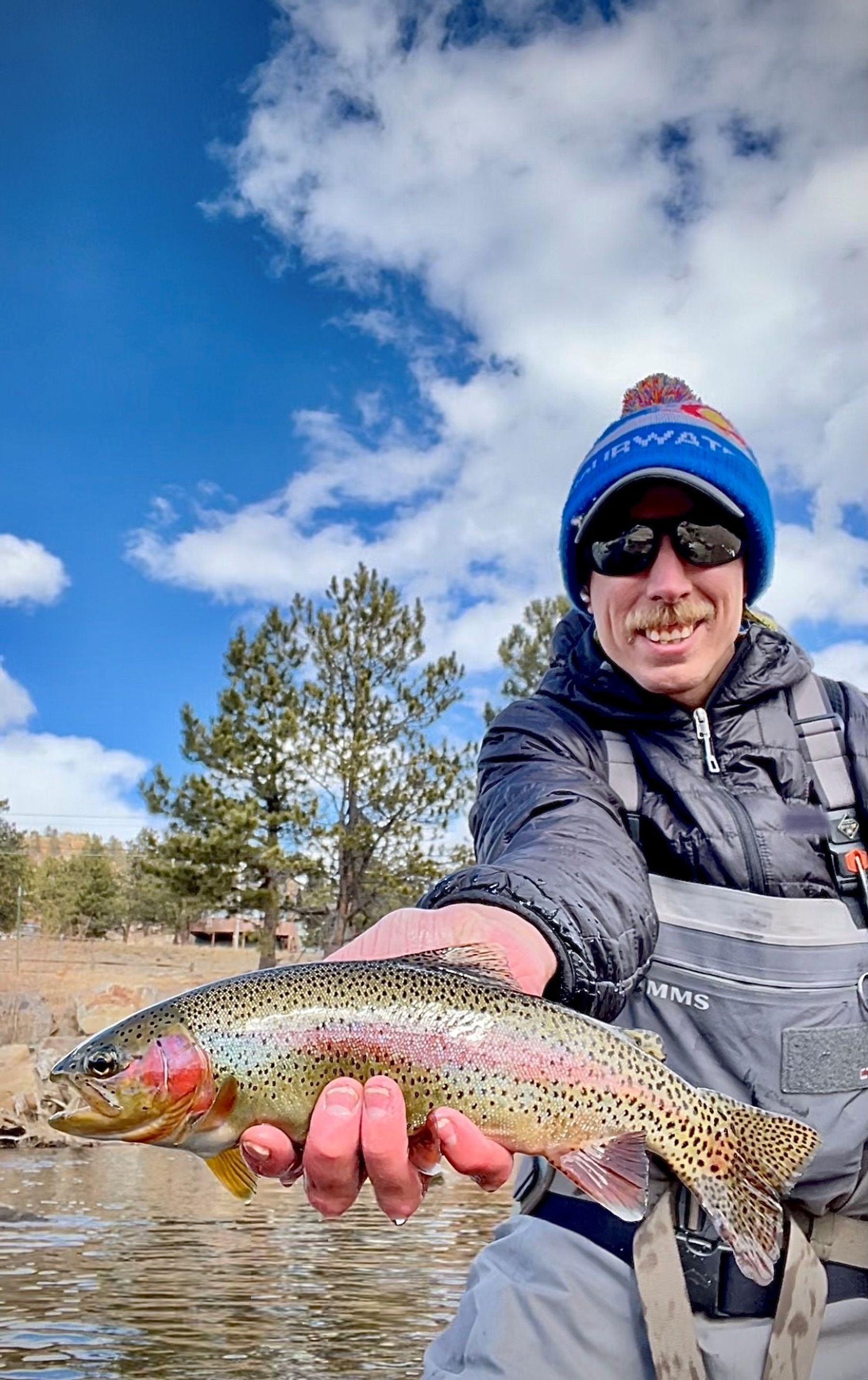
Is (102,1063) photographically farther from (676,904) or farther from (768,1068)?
(768,1068)

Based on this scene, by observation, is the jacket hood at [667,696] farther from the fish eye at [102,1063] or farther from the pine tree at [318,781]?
the pine tree at [318,781]

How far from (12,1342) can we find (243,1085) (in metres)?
3.96

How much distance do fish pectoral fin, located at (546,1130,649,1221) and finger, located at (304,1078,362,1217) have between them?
1.51ft

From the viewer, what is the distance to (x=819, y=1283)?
2.80 metres

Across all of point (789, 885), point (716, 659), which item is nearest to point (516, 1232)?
point (789, 885)

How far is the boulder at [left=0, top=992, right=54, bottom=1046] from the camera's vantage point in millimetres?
18375

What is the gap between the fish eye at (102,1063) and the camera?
7.84 feet

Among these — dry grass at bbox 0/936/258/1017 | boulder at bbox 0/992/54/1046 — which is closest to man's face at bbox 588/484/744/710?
boulder at bbox 0/992/54/1046

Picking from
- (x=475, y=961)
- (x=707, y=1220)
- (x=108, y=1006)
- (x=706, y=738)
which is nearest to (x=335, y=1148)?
(x=475, y=961)

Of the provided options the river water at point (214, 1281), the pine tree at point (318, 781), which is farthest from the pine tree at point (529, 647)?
the river water at point (214, 1281)

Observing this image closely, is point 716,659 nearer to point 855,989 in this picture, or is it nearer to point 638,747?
point 638,747

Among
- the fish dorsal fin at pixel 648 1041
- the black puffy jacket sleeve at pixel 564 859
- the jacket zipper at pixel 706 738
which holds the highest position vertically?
the jacket zipper at pixel 706 738

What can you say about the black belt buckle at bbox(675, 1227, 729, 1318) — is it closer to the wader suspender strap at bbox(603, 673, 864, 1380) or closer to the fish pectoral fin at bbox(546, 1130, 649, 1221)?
the wader suspender strap at bbox(603, 673, 864, 1380)

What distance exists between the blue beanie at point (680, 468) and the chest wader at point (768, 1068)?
713mm
